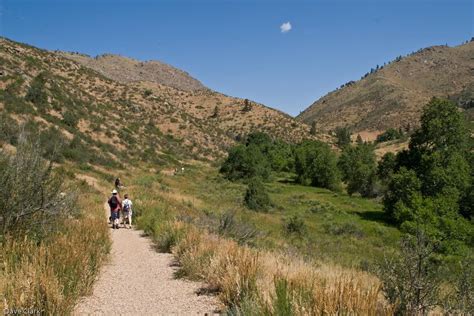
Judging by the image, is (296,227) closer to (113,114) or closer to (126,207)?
(126,207)

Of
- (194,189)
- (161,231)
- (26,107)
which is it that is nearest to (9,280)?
(161,231)

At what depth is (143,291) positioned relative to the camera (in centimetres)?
716

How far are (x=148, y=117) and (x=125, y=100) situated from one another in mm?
6036

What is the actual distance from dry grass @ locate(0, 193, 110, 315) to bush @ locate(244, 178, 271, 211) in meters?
24.7

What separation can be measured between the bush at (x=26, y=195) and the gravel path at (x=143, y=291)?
5.37ft

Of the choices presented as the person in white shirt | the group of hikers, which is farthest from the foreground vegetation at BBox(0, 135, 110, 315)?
the person in white shirt

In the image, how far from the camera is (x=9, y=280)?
4938mm

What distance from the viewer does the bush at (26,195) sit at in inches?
280

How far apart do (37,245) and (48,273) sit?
2405 millimetres

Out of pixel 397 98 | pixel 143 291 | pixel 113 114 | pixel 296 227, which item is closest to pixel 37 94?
pixel 113 114

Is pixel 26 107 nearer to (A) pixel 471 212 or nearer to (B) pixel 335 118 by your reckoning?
(A) pixel 471 212

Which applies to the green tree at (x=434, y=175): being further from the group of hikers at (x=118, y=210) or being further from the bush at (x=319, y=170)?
the group of hikers at (x=118, y=210)

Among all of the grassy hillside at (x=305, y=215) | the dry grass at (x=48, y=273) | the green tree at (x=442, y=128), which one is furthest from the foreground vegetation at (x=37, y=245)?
the green tree at (x=442, y=128)

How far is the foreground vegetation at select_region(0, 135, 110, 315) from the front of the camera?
15.9 ft
